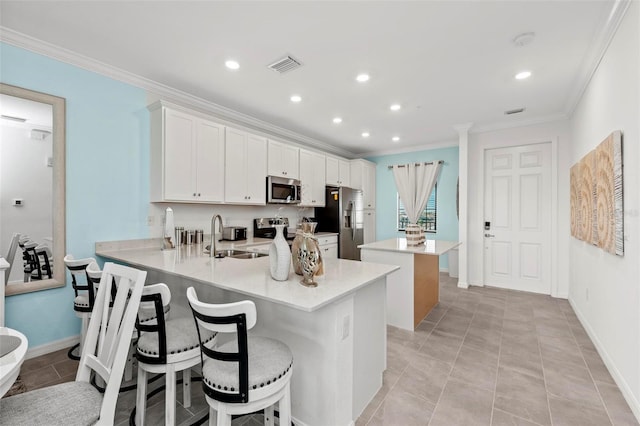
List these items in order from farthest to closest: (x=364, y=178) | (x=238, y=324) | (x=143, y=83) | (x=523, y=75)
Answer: (x=364, y=178)
(x=143, y=83)
(x=523, y=75)
(x=238, y=324)

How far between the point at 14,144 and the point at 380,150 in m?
5.63

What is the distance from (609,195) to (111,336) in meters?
3.44

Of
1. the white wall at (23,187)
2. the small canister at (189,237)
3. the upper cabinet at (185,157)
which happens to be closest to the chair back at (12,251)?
the white wall at (23,187)

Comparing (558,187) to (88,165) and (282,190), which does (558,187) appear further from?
(88,165)

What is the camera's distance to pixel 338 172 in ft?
18.6

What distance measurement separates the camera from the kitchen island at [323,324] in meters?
1.47

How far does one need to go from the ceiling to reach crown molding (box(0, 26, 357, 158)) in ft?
0.18

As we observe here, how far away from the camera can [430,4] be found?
1928 millimetres

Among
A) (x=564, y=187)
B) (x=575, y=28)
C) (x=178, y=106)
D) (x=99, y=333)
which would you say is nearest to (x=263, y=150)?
(x=178, y=106)

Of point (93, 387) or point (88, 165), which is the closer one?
point (93, 387)

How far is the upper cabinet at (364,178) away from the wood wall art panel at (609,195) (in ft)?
12.5

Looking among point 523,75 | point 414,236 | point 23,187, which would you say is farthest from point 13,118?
point 523,75

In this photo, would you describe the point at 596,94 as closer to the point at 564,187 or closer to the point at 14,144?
the point at 564,187

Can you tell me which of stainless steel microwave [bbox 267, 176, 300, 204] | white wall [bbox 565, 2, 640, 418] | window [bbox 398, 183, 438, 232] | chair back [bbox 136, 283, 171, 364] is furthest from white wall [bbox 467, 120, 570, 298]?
chair back [bbox 136, 283, 171, 364]
